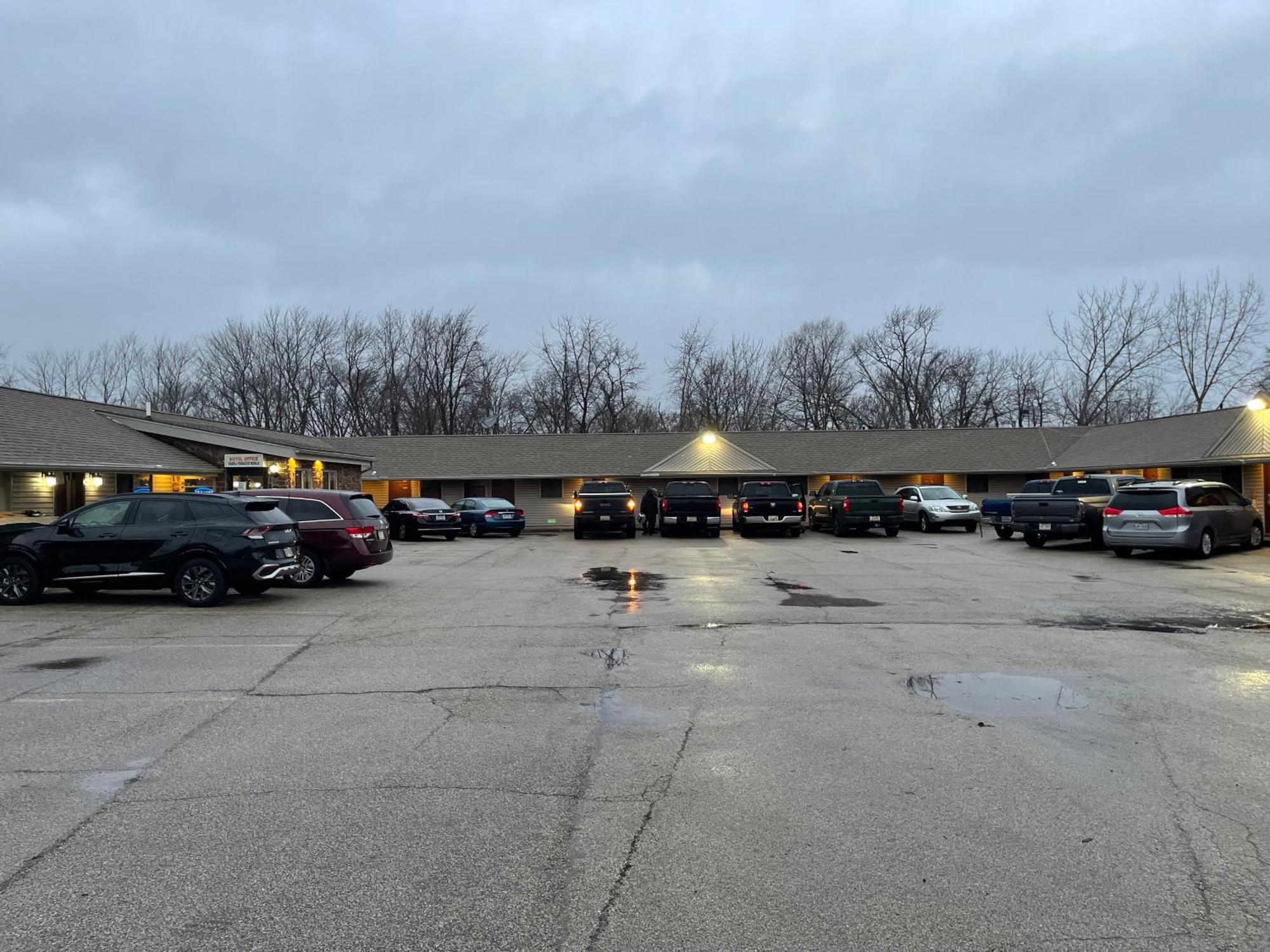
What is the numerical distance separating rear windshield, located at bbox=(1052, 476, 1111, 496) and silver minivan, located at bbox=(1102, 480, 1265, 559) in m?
3.06

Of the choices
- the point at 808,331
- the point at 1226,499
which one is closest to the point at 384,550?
the point at 1226,499

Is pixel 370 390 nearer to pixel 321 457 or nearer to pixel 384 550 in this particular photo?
pixel 321 457

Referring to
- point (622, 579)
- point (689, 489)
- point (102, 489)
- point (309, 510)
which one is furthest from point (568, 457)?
point (309, 510)

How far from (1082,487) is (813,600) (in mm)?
13519

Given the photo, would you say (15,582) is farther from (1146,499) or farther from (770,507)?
(1146,499)

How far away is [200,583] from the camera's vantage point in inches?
457

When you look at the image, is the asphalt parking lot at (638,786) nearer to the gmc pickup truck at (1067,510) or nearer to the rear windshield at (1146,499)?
the rear windshield at (1146,499)

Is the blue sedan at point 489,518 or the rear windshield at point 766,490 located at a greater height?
the rear windshield at point 766,490

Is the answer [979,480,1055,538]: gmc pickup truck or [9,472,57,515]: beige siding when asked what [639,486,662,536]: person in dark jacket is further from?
[9,472,57,515]: beige siding

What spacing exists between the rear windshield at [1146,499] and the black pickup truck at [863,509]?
358 inches

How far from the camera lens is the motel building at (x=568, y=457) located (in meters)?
24.7

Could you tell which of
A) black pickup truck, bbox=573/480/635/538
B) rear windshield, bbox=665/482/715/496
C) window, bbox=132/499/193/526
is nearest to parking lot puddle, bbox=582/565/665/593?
window, bbox=132/499/193/526

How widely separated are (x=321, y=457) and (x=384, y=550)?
699 inches

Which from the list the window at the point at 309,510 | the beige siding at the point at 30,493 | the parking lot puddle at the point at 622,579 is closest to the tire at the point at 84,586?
the window at the point at 309,510
